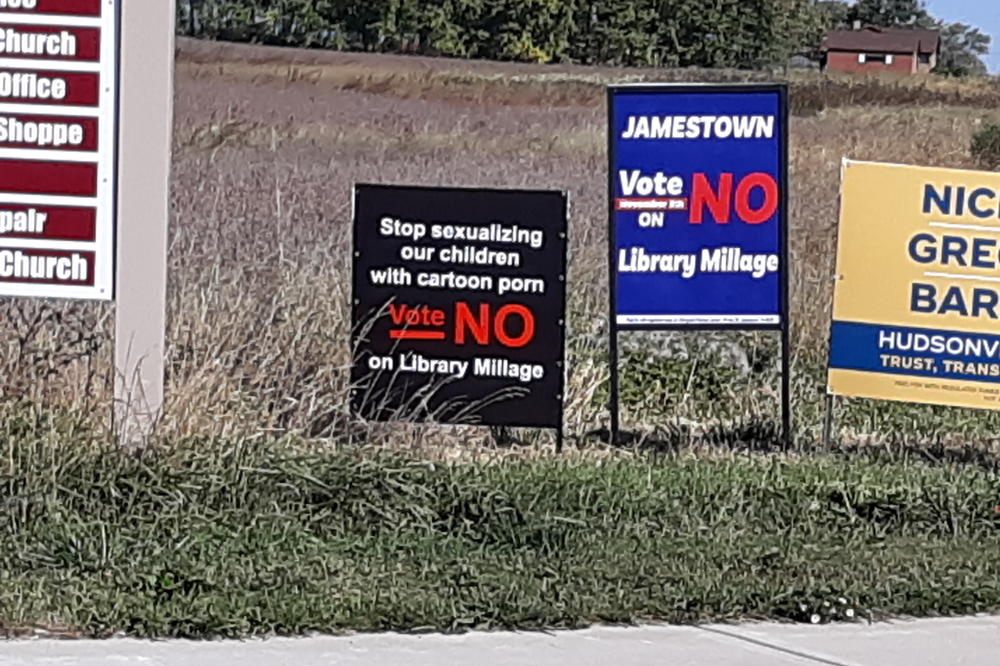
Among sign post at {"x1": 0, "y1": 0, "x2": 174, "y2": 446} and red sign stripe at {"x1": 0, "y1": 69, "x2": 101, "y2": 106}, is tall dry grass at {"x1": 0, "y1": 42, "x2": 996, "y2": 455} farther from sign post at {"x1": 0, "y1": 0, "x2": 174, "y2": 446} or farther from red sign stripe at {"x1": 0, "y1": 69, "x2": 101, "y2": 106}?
red sign stripe at {"x1": 0, "y1": 69, "x2": 101, "y2": 106}

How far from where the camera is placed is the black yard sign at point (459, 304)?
8.90 metres

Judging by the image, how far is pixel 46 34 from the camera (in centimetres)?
798

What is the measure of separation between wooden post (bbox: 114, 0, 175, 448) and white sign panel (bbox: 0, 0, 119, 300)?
7 cm

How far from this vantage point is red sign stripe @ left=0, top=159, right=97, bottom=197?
26.3 ft

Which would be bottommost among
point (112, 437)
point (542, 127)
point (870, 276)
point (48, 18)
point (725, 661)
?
point (725, 661)

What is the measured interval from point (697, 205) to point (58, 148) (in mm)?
3315

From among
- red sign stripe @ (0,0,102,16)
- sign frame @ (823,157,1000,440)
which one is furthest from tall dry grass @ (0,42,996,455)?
red sign stripe @ (0,0,102,16)

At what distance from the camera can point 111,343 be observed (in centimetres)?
883

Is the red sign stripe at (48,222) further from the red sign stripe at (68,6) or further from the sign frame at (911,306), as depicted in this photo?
the sign frame at (911,306)

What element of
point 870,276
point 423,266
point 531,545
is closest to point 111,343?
point 423,266

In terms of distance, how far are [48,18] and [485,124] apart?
2183 cm

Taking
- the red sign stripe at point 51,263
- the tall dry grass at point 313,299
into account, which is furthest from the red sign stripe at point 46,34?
A: the tall dry grass at point 313,299

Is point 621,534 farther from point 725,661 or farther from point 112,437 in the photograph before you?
point 112,437

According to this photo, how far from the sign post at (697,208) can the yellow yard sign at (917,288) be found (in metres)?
0.35
